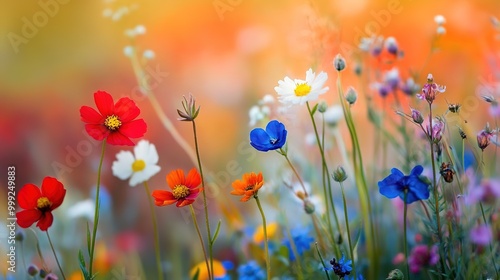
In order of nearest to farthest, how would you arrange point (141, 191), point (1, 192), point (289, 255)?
point (289, 255) → point (1, 192) → point (141, 191)

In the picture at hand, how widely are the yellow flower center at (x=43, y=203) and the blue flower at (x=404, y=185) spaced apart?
1.41 feet

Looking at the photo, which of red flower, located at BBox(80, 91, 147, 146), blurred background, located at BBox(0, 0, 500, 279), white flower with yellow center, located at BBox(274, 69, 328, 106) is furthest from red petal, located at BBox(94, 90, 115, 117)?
blurred background, located at BBox(0, 0, 500, 279)

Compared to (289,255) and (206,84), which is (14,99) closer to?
(206,84)

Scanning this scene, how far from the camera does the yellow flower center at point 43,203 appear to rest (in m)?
0.80

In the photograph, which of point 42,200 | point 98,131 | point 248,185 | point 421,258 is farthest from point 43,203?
point 421,258

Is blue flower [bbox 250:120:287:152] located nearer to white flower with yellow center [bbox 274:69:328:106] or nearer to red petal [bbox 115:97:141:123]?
white flower with yellow center [bbox 274:69:328:106]

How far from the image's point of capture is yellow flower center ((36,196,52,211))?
2.64 ft

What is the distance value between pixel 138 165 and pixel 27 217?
0.20m

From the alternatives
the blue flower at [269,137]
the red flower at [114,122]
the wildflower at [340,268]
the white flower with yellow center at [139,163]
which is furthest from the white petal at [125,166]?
the wildflower at [340,268]

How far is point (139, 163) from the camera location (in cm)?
95

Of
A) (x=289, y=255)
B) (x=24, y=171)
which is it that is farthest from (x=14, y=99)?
(x=289, y=255)

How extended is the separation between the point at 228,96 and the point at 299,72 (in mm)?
159

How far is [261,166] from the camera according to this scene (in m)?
1.30

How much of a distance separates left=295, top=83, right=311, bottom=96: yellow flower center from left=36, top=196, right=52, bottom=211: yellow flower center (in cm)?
36
